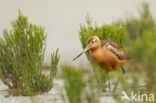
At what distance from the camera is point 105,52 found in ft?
30.6

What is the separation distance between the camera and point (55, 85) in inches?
431

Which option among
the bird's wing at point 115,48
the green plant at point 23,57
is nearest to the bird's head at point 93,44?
the bird's wing at point 115,48

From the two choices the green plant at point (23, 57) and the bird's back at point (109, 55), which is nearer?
the bird's back at point (109, 55)

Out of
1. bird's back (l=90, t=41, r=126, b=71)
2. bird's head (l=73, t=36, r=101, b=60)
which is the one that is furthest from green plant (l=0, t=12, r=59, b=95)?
bird's back (l=90, t=41, r=126, b=71)

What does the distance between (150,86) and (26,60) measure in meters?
5.71

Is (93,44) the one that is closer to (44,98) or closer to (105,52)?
(105,52)

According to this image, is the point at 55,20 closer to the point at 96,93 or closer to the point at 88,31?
the point at 88,31

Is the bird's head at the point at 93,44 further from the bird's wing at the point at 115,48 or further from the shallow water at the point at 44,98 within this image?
the shallow water at the point at 44,98

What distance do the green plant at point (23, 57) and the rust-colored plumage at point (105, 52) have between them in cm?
95

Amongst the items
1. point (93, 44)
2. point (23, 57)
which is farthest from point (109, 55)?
point (23, 57)

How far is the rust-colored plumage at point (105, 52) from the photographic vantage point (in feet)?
30.3

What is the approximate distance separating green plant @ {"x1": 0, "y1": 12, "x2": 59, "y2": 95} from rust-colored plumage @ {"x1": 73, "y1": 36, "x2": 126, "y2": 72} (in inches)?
37.5

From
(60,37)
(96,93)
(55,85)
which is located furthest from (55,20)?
(96,93)

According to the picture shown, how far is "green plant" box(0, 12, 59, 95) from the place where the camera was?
33.4ft
